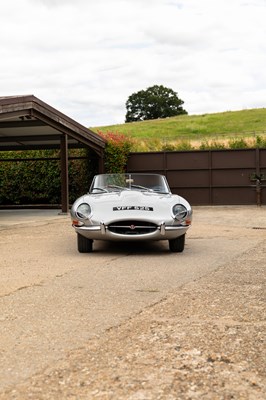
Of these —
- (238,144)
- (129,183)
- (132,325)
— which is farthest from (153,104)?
(132,325)

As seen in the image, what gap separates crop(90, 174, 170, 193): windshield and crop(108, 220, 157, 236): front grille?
128 centimetres

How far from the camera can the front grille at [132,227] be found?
7258 mm

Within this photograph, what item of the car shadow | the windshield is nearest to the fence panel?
the windshield

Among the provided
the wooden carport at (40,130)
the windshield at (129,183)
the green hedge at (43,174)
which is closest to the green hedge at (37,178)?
the green hedge at (43,174)

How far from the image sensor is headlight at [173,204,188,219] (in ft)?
24.1

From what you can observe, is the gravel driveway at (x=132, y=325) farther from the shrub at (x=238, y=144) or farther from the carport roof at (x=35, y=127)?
the shrub at (x=238, y=144)

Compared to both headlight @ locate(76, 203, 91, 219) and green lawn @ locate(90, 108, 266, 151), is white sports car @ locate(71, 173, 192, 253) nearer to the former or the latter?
headlight @ locate(76, 203, 91, 219)

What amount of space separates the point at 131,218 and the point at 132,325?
136 inches

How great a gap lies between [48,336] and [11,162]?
1887 cm

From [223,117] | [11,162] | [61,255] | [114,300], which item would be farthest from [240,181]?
[223,117]

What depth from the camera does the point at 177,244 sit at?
764cm

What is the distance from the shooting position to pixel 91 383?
274 centimetres

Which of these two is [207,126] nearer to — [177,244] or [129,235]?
[177,244]

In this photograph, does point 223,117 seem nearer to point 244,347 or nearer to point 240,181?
point 240,181
